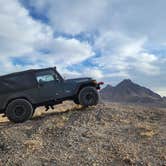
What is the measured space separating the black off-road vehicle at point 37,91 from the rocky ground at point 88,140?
802 mm

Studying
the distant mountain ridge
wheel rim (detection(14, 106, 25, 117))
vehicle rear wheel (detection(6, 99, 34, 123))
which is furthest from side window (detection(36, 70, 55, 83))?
the distant mountain ridge

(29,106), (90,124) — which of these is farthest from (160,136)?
(29,106)

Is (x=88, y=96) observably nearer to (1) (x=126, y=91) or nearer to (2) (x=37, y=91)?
(2) (x=37, y=91)

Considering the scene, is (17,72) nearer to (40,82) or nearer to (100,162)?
(40,82)

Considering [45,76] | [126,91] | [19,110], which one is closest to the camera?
[19,110]

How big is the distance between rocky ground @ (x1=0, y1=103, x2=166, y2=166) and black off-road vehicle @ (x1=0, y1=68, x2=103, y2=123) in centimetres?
80

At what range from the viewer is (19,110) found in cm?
1309

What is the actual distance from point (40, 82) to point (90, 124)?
2.91 m

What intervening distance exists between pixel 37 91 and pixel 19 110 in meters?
0.99

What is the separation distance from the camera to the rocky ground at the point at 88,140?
909 cm

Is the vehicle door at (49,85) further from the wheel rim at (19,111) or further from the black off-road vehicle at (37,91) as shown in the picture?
the wheel rim at (19,111)

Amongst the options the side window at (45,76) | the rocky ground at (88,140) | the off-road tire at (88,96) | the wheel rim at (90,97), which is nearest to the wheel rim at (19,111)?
the rocky ground at (88,140)

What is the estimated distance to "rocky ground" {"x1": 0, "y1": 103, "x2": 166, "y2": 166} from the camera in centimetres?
909

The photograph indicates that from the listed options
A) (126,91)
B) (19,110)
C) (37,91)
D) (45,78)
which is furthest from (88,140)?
(126,91)
